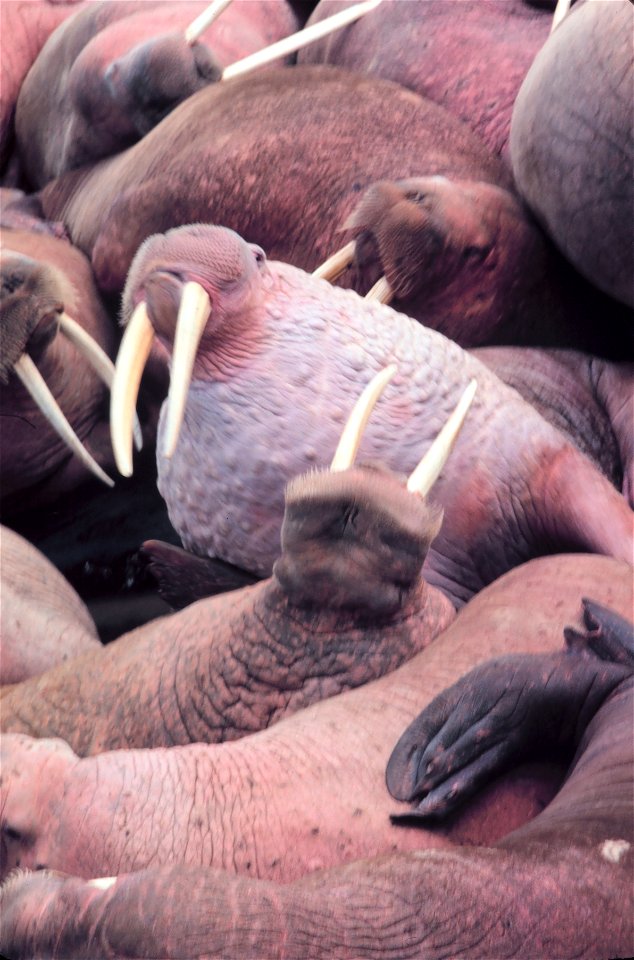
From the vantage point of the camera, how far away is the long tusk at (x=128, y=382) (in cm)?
117

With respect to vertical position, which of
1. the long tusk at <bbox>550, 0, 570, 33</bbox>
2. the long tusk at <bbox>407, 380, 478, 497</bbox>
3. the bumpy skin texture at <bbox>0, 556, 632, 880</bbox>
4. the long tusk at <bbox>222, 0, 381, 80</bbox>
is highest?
the long tusk at <bbox>550, 0, 570, 33</bbox>

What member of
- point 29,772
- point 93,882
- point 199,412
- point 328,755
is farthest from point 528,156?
point 93,882

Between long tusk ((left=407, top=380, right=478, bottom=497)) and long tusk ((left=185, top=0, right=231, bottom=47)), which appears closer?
long tusk ((left=407, top=380, right=478, bottom=497))

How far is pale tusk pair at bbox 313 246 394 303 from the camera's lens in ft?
5.57

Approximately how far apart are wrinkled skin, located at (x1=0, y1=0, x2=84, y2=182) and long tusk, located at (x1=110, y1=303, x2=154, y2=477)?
5.50 feet

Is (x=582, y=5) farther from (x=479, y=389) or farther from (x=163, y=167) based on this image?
(x=163, y=167)

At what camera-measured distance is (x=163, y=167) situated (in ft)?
6.87

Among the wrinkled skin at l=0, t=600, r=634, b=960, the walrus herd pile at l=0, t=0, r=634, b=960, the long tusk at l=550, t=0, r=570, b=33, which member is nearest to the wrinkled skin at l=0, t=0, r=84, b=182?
the walrus herd pile at l=0, t=0, r=634, b=960

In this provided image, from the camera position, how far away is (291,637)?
1215mm

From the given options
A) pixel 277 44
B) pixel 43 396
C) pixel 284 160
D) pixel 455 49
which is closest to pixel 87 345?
pixel 43 396

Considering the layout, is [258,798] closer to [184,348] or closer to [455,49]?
[184,348]

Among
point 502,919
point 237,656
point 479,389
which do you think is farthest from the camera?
point 479,389

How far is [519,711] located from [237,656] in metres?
0.37

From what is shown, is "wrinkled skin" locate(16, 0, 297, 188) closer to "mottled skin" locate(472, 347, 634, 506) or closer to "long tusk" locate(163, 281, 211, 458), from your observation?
"mottled skin" locate(472, 347, 634, 506)
